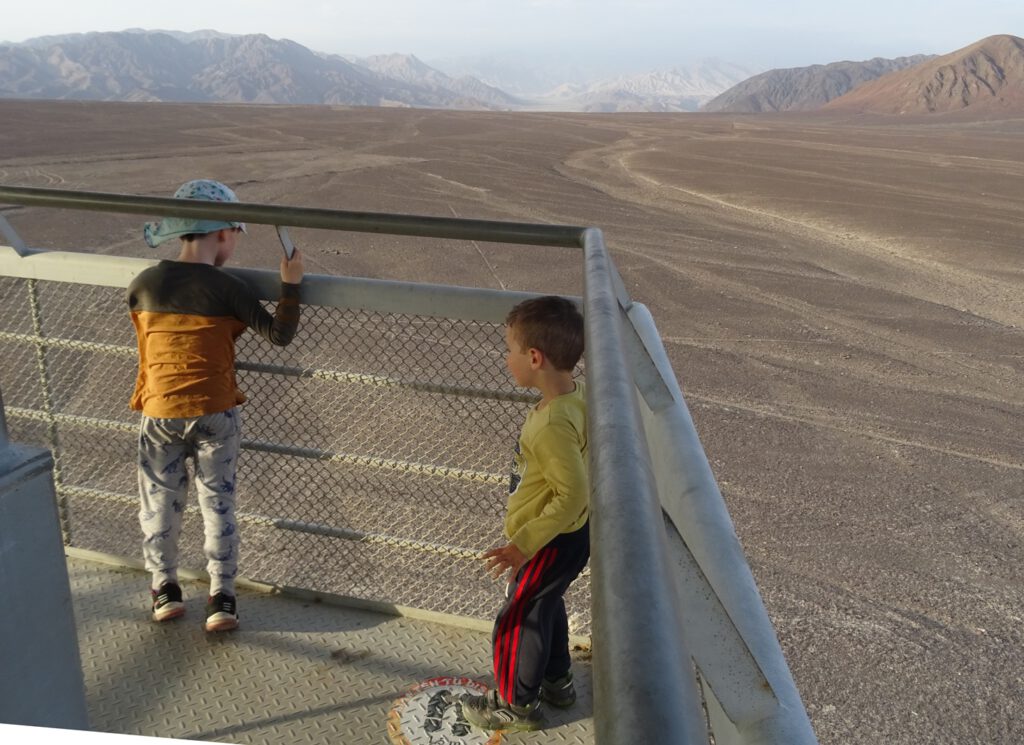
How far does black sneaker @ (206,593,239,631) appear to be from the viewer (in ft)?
10.7

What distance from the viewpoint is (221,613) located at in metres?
3.27

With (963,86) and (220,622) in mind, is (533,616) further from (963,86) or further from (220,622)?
(963,86)

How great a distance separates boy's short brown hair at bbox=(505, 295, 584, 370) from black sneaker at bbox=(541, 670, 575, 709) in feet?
3.65

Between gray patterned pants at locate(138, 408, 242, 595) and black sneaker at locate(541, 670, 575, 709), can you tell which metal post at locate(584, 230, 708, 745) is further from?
gray patterned pants at locate(138, 408, 242, 595)

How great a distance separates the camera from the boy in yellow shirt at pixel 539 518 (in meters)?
2.53

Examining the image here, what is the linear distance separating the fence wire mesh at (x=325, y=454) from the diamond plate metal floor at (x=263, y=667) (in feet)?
1.08

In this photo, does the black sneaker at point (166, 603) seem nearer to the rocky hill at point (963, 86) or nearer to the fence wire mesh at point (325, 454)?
the fence wire mesh at point (325, 454)

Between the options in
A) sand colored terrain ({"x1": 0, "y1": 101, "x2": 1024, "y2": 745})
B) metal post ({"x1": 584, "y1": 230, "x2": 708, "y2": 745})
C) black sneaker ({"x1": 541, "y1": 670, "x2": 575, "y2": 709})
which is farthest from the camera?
sand colored terrain ({"x1": 0, "y1": 101, "x2": 1024, "y2": 745})

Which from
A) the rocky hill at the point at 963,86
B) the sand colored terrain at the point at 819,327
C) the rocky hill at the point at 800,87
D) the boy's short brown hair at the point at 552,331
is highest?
the rocky hill at the point at 800,87

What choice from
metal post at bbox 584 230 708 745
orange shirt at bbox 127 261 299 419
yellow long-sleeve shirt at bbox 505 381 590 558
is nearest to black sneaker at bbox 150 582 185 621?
orange shirt at bbox 127 261 299 419

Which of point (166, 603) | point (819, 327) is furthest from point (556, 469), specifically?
point (819, 327)

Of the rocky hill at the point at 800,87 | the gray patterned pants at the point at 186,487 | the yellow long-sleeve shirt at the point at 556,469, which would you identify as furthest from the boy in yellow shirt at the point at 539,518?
the rocky hill at the point at 800,87

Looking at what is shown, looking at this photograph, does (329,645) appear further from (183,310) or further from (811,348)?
(811,348)

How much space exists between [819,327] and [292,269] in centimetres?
929
